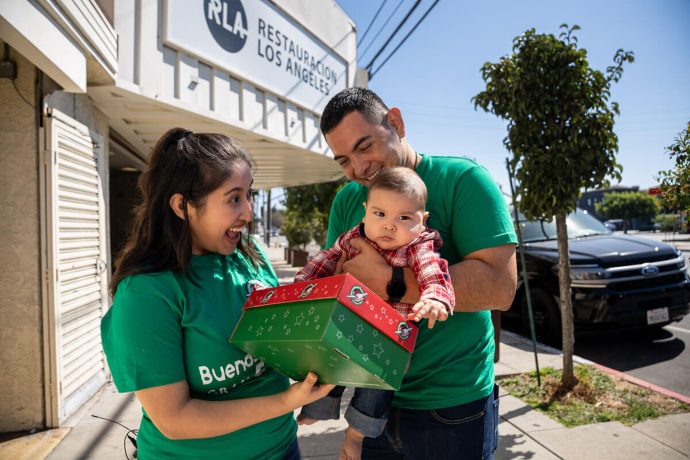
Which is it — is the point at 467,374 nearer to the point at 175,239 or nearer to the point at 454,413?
the point at 454,413

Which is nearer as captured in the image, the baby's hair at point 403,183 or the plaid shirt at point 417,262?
the plaid shirt at point 417,262

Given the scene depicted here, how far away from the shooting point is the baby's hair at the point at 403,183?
1.66 meters

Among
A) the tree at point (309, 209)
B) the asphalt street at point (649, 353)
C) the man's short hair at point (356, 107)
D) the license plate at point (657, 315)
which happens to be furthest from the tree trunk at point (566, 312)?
the tree at point (309, 209)

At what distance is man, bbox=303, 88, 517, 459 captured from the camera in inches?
62.7

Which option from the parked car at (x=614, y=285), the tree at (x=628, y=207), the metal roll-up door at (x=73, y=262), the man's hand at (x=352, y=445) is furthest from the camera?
the tree at (x=628, y=207)

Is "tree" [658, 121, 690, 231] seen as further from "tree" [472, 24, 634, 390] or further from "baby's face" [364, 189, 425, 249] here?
"baby's face" [364, 189, 425, 249]

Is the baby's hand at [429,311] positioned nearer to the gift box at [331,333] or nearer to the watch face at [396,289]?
the gift box at [331,333]

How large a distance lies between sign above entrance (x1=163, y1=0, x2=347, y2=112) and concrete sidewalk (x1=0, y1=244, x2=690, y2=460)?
3.97 metres

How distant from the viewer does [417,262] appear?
1.57m

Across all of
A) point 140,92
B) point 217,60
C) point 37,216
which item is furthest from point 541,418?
point 217,60

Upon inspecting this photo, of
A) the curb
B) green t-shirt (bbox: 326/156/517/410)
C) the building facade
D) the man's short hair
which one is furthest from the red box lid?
the curb

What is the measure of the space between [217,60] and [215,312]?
508cm

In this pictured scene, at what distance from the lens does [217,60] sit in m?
5.72

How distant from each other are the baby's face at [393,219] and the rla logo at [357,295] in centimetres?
49
